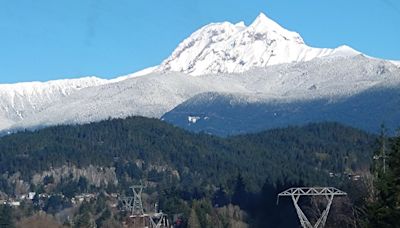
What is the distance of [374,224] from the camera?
3959cm

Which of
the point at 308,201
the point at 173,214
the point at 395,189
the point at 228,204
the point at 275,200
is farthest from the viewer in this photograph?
the point at 228,204

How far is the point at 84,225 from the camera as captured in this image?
127562 mm

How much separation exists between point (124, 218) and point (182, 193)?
28600mm

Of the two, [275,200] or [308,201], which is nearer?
[308,201]

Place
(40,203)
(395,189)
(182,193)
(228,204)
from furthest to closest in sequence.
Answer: (40,203) → (182,193) → (228,204) → (395,189)

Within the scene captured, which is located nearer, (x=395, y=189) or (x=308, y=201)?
(x=395, y=189)

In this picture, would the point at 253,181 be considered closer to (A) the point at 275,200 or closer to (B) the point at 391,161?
(A) the point at 275,200

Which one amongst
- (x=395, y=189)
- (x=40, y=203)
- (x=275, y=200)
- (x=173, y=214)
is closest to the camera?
(x=395, y=189)

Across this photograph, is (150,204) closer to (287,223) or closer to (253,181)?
(253,181)

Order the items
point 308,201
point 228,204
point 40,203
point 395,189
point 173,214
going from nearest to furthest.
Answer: point 395,189 < point 308,201 < point 173,214 < point 228,204 < point 40,203

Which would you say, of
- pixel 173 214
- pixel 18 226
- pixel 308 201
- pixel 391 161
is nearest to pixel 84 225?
pixel 18 226

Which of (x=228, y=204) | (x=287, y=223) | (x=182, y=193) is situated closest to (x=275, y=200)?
(x=287, y=223)

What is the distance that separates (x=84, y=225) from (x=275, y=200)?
20.3m

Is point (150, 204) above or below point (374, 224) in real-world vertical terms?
above
